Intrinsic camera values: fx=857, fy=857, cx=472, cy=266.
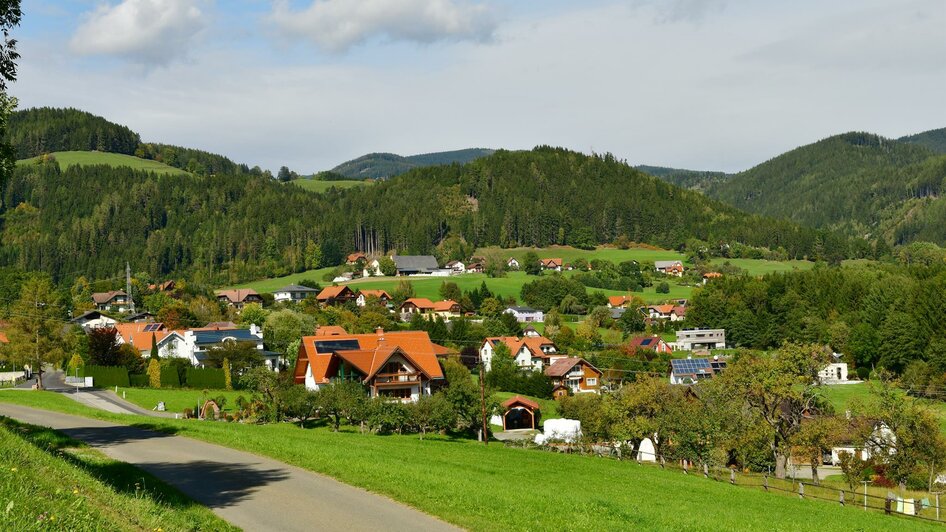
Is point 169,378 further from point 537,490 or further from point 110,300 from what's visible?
point 110,300

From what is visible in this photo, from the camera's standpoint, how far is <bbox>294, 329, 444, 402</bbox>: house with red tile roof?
195 ft

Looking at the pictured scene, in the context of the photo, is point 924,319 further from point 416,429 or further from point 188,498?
point 188,498

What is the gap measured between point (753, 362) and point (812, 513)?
18.5 meters

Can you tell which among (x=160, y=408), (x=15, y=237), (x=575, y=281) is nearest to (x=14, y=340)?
(x=160, y=408)

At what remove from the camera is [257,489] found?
1841cm

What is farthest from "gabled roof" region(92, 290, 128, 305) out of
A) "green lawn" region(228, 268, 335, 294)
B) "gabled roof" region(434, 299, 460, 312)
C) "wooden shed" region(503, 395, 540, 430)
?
"wooden shed" region(503, 395, 540, 430)

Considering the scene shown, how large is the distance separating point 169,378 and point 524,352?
38403 mm

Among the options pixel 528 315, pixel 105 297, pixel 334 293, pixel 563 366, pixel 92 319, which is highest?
pixel 105 297

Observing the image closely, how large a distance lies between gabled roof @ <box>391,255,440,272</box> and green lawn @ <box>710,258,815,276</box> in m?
60.6

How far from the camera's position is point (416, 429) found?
47.1 meters

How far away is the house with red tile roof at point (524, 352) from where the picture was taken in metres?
91.2

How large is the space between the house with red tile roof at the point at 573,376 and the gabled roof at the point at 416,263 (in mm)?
94989

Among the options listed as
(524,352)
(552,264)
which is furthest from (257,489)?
(552,264)

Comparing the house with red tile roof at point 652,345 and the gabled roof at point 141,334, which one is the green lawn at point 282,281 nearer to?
the gabled roof at point 141,334
